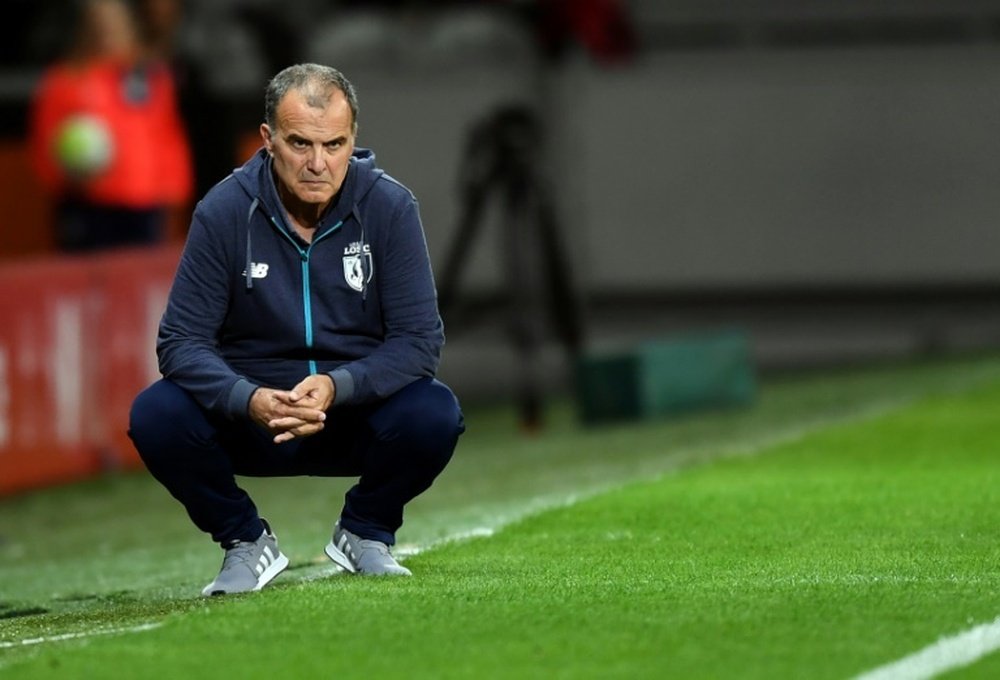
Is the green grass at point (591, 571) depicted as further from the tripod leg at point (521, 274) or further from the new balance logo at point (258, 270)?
the tripod leg at point (521, 274)

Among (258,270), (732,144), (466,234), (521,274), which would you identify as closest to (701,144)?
(732,144)

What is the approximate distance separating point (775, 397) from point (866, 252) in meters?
3.44

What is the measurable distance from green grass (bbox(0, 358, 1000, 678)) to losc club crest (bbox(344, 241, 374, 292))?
82 centimetres

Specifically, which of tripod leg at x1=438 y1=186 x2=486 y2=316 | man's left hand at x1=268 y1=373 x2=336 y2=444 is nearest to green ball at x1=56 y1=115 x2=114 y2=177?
tripod leg at x1=438 y1=186 x2=486 y2=316

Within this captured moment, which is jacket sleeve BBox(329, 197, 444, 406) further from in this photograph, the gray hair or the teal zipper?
the gray hair

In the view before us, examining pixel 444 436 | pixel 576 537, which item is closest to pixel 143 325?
pixel 576 537

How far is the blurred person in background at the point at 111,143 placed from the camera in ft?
43.5

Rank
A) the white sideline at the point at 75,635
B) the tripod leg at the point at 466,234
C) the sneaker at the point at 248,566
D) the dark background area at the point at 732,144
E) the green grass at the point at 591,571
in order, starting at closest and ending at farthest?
the green grass at the point at 591,571 → the white sideline at the point at 75,635 → the sneaker at the point at 248,566 → the tripod leg at the point at 466,234 → the dark background area at the point at 732,144

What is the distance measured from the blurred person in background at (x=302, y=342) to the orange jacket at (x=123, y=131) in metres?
6.98

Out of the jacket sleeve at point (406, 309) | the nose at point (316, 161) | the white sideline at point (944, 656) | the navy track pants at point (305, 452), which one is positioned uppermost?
the nose at point (316, 161)

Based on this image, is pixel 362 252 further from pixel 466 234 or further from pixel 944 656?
pixel 466 234

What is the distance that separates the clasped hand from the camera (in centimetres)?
609

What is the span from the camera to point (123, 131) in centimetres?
1338

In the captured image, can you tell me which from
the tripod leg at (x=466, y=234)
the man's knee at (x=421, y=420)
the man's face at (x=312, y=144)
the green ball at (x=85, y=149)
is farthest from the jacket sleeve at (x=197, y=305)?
the tripod leg at (x=466, y=234)
